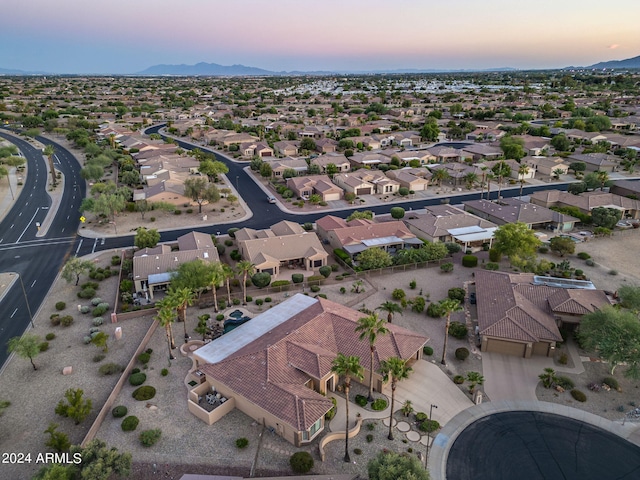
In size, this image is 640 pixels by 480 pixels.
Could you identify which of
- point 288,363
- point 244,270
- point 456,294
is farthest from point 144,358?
point 456,294

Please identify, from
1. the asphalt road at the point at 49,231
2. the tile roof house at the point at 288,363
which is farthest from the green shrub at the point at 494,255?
the asphalt road at the point at 49,231

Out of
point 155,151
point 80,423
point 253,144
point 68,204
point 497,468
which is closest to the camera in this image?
point 497,468

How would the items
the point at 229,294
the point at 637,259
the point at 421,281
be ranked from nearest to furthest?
the point at 229,294 → the point at 421,281 → the point at 637,259

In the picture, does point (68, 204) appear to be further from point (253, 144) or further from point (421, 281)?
point (421, 281)

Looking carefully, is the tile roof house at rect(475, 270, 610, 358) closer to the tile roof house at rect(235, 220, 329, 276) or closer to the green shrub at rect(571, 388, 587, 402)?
the green shrub at rect(571, 388, 587, 402)

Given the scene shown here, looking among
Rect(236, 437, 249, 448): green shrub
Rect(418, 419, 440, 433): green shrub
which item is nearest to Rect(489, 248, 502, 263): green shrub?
Rect(418, 419, 440, 433): green shrub

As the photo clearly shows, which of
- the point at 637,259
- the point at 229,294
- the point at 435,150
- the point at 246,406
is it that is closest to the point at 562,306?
the point at 637,259

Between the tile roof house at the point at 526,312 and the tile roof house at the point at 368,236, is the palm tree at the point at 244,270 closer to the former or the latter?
the tile roof house at the point at 368,236
